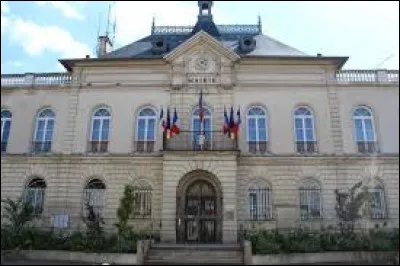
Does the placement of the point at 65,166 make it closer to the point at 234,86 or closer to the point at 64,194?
the point at 64,194

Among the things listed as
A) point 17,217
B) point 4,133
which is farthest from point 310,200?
point 4,133

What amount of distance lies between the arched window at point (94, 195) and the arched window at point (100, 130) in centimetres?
162

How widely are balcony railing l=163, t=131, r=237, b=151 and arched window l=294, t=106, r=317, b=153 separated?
318cm

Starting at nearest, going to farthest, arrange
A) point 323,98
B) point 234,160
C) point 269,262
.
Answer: point 269,262, point 234,160, point 323,98

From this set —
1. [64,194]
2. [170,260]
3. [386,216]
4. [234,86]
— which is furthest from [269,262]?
[64,194]

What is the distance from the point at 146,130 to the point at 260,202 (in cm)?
640

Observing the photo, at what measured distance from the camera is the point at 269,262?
1401 centimetres

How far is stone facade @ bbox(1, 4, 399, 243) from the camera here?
58.0ft

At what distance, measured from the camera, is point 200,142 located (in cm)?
1812

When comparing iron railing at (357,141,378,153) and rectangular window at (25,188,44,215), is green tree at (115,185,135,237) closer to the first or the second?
rectangular window at (25,188,44,215)

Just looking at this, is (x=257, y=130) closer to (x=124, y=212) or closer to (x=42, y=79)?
(x=124, y=212)

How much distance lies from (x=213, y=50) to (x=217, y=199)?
7.31 meters

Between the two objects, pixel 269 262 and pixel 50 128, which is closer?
pixel 269 262

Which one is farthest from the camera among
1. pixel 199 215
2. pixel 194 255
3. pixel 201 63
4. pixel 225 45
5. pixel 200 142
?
pixel 225 45
